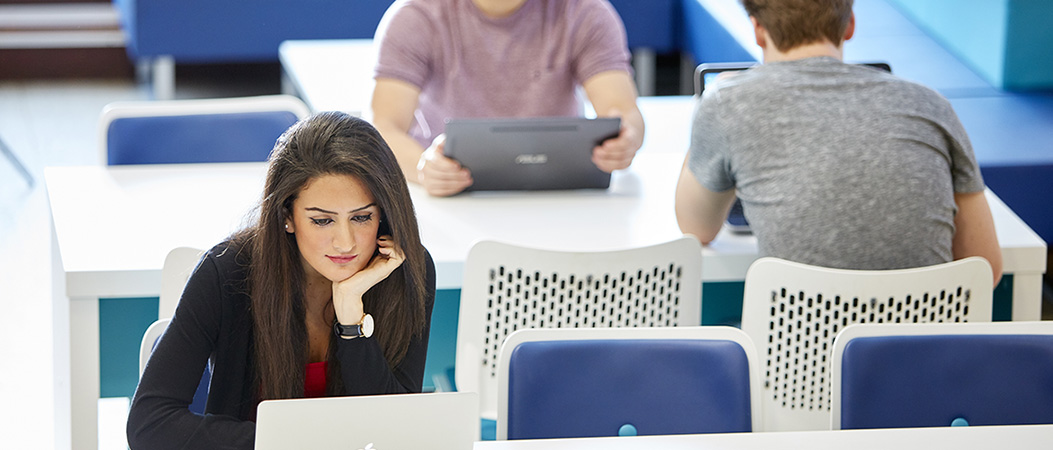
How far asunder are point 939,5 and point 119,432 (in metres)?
3.67

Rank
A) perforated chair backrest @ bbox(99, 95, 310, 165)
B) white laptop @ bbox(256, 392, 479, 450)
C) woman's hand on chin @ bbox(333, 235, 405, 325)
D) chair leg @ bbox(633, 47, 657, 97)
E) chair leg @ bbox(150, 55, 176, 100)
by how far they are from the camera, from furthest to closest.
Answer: chair leg @ bbox(633, 47, 657, 97) → chair leg @ bbox(150, 55, 176, 100) → perforated chair backrest @ bbox(99, 95, 310, 165) → woman's hand on chin @ bbox(333, 235, 405, 325) → white laptop @ bbox(256, 392, 479, 450)

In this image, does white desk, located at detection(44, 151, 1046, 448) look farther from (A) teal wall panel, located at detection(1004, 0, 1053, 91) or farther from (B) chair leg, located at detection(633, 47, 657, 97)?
(B) chair leg, located at detection(633, 47, 657, 97)

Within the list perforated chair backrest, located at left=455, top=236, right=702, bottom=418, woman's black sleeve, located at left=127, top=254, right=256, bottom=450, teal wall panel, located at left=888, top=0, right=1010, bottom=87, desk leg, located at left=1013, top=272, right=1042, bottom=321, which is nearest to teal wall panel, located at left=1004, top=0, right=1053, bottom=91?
teal wall panel, located at left=888, top=0, right=1010, bottom=87

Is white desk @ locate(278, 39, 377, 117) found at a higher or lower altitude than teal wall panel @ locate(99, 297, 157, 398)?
higher

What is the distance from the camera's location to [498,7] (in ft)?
9.45

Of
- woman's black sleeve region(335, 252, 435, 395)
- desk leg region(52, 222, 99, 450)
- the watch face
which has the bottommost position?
desk leg region(52, 222, 99, 450)

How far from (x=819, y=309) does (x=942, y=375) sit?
0.34 m

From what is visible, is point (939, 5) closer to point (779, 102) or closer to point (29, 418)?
point (779, 102)

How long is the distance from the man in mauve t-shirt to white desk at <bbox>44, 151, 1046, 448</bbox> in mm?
270

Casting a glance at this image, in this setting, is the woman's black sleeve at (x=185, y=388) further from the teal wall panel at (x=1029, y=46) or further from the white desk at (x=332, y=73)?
the teal wall panel at (x=1029, y=46)

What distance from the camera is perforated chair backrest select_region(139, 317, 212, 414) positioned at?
70.1 inches

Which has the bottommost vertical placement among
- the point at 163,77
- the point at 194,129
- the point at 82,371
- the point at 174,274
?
the point at 82,371

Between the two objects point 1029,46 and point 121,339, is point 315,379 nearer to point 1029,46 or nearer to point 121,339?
point 121,339

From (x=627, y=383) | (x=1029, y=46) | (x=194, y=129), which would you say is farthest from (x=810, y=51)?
(x=1029, y=46)
